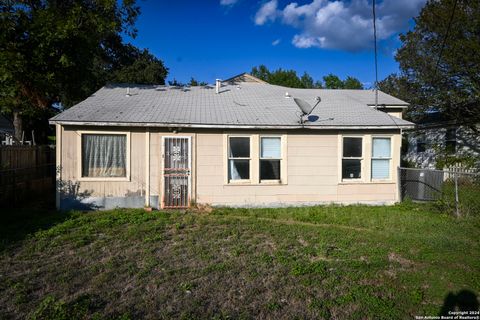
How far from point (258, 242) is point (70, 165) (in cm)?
610

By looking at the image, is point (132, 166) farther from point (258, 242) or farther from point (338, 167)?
point (338, 167)

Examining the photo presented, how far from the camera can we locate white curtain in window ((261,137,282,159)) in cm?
1014

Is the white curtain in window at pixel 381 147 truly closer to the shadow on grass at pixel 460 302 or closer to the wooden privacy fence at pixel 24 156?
the shadow on grass at pixel 460 302

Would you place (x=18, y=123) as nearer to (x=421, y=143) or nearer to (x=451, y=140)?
(x=421, y=143)

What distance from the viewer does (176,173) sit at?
9.76 metres

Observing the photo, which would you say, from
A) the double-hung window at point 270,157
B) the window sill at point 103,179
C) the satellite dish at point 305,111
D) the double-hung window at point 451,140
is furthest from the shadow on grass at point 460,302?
the double-hung window at point 451,140

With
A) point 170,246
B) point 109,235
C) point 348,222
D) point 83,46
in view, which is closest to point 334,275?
point 170,246

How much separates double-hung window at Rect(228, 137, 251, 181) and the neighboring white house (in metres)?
11.6

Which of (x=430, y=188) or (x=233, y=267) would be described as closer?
(x=233, y=267)

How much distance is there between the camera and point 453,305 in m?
4.03

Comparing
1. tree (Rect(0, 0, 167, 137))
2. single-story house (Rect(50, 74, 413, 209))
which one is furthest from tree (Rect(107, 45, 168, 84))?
single-story house (Rect(50, 74, 413, 209))

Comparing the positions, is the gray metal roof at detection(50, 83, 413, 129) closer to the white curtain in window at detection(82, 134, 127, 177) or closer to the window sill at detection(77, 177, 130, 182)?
the white curtain in window at detection(82, 134, 127, 177)

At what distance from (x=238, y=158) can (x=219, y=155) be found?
0.59 meters

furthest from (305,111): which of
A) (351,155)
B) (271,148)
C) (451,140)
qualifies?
(451,140)
